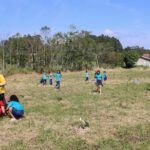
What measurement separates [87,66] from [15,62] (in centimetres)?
1281

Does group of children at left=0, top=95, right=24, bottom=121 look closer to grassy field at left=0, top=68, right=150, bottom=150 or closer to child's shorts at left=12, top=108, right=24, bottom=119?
child's shorts at left=12, top=108, right=24, bottom=119

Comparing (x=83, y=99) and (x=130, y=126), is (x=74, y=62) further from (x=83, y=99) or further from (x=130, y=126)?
(x=130, y=126)

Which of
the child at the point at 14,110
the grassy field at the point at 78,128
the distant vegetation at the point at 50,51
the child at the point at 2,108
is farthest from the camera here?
the distant vegetation at the point at 50,51

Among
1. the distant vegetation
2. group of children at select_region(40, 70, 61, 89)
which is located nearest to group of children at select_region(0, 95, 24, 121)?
group of children at select_region(40, 70, 61, 89)

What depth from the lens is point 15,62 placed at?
182 ft

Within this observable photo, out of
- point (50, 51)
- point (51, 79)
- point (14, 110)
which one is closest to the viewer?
point (14, 110)

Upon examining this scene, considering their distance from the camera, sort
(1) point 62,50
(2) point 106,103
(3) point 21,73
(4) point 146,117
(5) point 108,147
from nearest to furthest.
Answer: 1. (5) point 108,147
2. (4) point 146,117
3. (2) point 106,103
4. (3) point 21,73
5. (1) point 62,50

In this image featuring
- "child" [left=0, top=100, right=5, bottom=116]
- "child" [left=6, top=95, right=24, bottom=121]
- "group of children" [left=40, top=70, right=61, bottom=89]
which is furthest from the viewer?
"group of children" [left=40, top=70, right=61, bottom=89]

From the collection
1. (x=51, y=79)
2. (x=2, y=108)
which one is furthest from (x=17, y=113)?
(x=51, y=79)

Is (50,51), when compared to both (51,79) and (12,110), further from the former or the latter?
(12,110)

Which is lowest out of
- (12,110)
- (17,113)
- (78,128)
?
(78,128)

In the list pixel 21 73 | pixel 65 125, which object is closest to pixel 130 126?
pixel 65 125

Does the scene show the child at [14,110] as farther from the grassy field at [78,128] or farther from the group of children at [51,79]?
the group of children at [51,79]

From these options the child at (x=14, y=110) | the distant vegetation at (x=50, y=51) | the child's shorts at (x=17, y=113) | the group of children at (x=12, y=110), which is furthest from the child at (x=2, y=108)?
the distant vegetation at (x=50, y=51)
